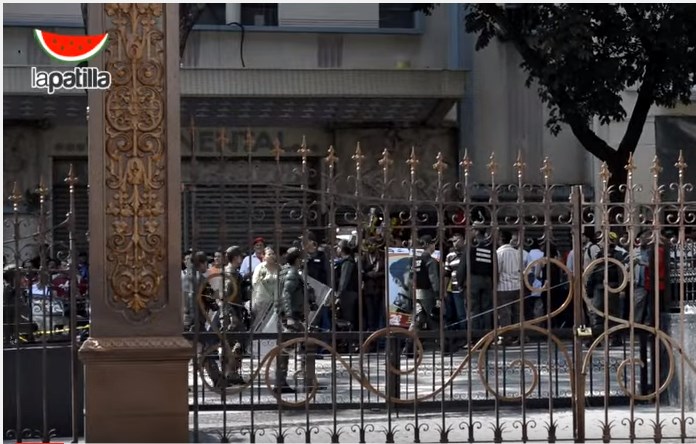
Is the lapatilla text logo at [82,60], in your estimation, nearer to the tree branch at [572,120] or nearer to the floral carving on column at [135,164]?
the floral carving on column at [135,164]

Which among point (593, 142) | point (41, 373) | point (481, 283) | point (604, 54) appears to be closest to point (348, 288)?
point (481, 283)

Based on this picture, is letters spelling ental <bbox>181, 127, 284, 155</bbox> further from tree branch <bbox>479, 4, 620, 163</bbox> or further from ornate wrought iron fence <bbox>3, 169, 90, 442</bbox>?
ornate wrought iron fence <bbox>3, 169, 90, 442</bbox>

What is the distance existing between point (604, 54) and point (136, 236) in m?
12.1

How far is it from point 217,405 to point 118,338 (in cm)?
276

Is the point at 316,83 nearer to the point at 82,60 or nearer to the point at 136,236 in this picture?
the point at 82,60

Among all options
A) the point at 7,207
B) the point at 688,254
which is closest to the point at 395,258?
the point at 688,254

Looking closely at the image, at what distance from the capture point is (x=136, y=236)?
28.3ft

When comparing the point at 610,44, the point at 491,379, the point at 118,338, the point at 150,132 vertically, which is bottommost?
the point at 491,379

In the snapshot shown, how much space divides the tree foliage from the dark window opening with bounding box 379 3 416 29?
146 inches

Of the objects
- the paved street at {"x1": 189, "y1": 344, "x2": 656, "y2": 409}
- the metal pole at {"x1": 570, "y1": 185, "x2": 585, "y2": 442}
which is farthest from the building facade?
the metal pole at {"x1": 570, "y1": 185, "x2": 585, "y2": 442}

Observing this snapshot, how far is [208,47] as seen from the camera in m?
23.0

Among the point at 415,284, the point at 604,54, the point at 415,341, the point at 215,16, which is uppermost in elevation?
the point at 215,16

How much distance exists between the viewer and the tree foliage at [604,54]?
61.0ft

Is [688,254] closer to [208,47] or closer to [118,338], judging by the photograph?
[118,338]
